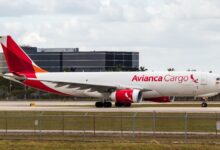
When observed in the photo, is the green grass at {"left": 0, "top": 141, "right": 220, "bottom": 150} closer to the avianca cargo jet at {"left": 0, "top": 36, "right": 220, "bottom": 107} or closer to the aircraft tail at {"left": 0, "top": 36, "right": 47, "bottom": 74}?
the avianca cargo jet at {"left": 0, "top": 36, "right": 220, "bottom": 107}

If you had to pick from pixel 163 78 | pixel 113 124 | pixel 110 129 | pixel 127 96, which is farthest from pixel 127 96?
pixel 110 129

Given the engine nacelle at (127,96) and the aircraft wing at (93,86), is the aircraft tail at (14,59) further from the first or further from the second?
the engine nacelle at (127,96)

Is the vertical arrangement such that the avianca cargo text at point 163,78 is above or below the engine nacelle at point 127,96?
above

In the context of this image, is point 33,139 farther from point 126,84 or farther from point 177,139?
point 126,84

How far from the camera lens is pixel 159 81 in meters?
66.7

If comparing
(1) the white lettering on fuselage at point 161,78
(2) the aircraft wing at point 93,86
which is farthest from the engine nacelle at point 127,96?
(1) the white lettering on fuselage at point 161,78

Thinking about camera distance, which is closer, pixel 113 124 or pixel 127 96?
pixel 113 124

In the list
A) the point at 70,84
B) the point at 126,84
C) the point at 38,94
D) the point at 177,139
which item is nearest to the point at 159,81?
the point at 126,84

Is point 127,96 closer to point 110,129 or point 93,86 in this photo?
point 93,86

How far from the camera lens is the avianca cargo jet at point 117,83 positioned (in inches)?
2596

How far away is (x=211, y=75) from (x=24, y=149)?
133 feet

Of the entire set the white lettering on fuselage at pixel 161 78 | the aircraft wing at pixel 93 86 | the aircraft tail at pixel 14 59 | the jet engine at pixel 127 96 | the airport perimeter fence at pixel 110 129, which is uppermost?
the aircraft tail at pixel 14 59

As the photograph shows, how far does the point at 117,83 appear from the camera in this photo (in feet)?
226

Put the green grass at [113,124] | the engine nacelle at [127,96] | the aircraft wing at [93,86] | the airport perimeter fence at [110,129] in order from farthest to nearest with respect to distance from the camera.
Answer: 1. the aircraft wing at [93,86]
2. the engine nacelle at [127,96]
3. the green grass at [113,124]
4. the airport perimeter fence at [110,129]
